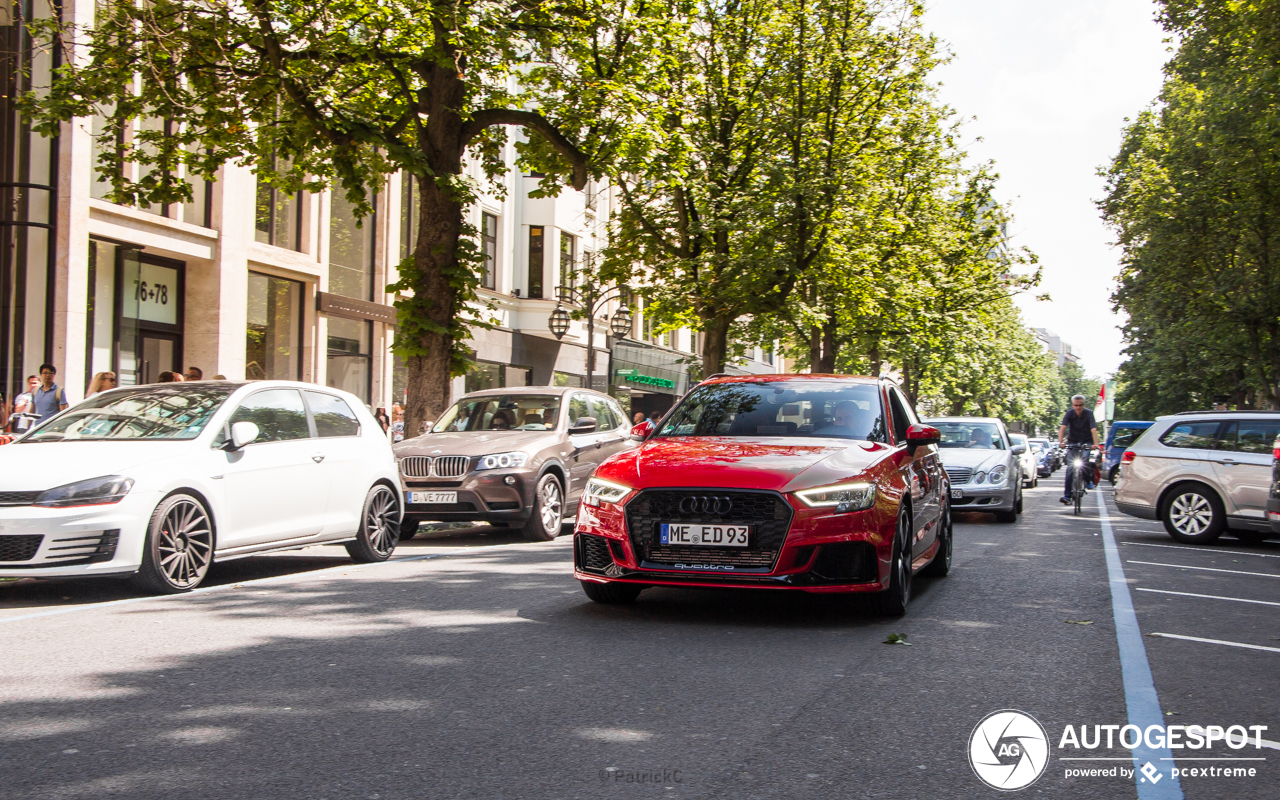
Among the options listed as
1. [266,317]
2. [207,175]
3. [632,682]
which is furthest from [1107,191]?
[632,682]

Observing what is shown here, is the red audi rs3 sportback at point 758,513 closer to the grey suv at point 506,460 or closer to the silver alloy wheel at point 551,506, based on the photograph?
the grey suv at point 506,460

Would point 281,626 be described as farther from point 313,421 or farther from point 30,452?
point 313,421

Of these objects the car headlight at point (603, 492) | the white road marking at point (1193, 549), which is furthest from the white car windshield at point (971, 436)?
the car headlight at point (603, 492)

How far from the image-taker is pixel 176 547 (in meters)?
8.32

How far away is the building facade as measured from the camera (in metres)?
19.0

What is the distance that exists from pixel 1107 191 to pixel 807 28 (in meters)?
21.7

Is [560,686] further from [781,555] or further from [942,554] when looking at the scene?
[942,554]

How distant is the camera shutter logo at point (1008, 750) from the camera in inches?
165

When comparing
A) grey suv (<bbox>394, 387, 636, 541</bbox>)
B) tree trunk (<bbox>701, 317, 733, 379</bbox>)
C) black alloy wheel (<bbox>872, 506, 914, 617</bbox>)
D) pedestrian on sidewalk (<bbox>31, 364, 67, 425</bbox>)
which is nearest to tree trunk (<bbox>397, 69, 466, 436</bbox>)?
grey suv (<bbox>394, 387, 636, 541</bbox>)

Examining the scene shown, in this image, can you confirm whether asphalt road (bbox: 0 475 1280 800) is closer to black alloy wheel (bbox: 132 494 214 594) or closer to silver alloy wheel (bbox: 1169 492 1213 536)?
black alloy wheel (bbox: 132 494 214 594)

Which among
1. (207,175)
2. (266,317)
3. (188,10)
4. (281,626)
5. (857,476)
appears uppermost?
(188,10)

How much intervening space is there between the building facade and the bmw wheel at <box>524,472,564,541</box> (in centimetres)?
486

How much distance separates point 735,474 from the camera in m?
6.90

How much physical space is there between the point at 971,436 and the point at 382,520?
11.2 metres
